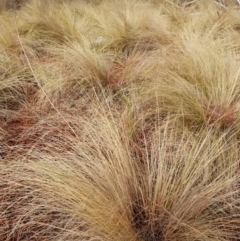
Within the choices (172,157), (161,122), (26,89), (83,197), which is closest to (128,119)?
(161,122)

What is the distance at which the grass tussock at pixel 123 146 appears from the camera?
3.46 feet

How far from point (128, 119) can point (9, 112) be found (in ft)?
2.53

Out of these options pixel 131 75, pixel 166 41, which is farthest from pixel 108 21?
pixel 131 75

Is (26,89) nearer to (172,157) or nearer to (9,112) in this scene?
(9,112)

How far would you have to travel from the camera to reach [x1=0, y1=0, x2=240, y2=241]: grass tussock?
1055 mm

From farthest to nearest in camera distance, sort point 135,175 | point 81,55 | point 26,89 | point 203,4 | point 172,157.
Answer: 1. point 203,4
2. point 81,55
3. point 26,89
4. point 172,157
5. point 135,175

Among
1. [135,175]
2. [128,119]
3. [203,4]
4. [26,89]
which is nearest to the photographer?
[135,175]

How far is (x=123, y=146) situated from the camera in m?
1.33

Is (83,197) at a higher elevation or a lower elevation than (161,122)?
higher

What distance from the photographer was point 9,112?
1.94 metres

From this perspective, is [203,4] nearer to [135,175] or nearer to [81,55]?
[81,55]

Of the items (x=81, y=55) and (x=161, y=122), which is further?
(x=81, y=55)

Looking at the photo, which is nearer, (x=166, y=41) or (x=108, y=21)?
(x=166, y=41)

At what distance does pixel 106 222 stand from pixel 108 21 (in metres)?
3.24
